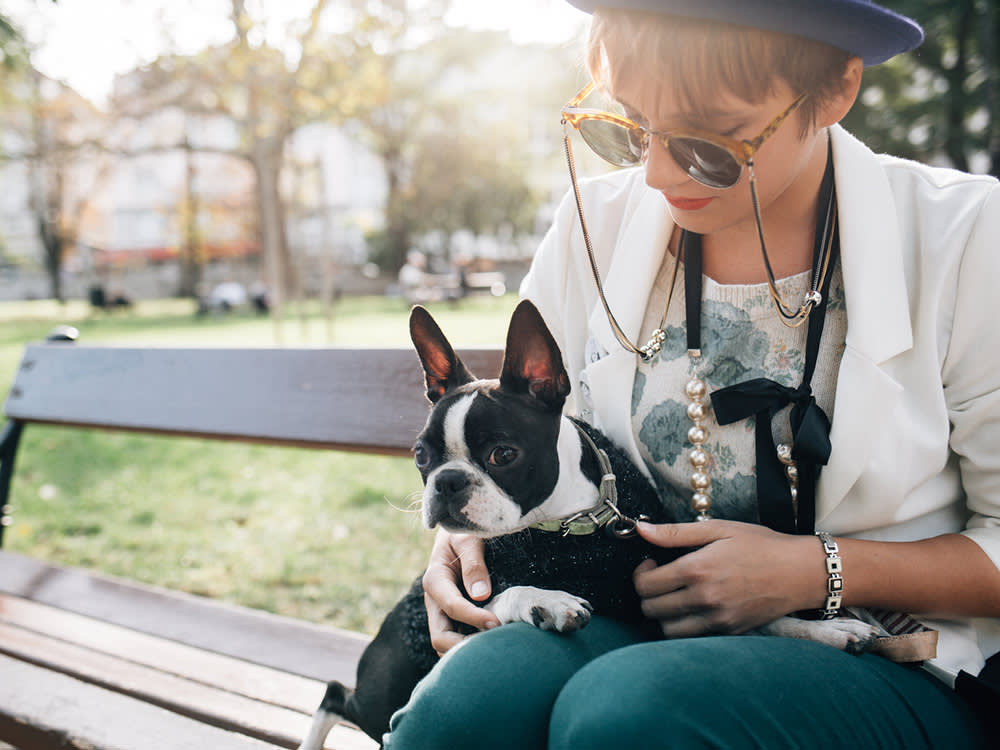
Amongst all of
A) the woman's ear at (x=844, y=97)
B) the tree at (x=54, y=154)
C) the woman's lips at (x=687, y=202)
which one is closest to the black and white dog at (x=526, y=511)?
the woman's lips at (x=687, y=202)

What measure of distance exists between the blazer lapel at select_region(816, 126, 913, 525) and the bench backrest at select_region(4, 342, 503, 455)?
3.16 ft

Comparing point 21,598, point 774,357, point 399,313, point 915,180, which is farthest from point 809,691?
point 399,313

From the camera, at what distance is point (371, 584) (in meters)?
3.52

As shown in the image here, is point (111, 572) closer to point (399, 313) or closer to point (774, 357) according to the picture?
point (774, 357)

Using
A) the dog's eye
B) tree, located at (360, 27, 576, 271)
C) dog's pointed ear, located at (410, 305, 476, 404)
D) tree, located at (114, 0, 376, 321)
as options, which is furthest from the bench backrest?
tree, located at (360, 27, 576, 271)

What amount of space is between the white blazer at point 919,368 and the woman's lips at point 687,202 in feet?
0.83

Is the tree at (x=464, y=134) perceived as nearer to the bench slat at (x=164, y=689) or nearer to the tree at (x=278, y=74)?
the tree at (x=278, y=74)

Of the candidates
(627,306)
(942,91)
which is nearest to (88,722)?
(627,306)

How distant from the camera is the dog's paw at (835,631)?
53.1 inches

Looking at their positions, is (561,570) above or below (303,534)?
above

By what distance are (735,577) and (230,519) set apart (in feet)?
12.3

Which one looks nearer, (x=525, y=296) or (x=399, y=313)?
(x=525, y=296)

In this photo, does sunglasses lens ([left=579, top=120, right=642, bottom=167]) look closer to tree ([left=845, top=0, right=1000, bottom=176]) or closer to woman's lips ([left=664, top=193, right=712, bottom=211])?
woman's lips ([left=664, top=193, right=712, bottom=211])

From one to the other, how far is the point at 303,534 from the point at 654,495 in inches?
119
